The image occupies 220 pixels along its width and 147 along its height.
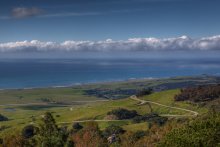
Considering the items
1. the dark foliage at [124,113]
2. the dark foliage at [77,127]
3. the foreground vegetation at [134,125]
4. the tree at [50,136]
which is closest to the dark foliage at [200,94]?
the foreground vegetation at [134,125]

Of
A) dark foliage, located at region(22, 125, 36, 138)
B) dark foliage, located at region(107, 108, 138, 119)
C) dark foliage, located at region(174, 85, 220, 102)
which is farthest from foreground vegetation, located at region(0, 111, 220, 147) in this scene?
dark foliage, located at region(174, 85, 220, 102)

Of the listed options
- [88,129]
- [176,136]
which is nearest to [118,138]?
[88,129]

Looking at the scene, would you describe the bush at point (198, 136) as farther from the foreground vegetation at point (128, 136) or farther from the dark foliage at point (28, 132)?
the dark foliage at point (28, 132)

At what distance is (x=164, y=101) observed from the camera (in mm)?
169750

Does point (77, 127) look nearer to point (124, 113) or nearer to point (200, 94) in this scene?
point (124, 113)

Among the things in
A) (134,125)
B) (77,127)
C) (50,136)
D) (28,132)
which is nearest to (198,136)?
(50,136)

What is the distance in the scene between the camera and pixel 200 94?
528 feet

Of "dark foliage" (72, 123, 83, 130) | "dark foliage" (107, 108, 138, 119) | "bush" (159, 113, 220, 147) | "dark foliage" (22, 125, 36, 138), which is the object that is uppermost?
"bush" (159, 113, 220, 147)

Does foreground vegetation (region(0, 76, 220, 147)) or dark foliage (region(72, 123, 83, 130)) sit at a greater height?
foreground vegetation (region(0, 76, 220, 147))

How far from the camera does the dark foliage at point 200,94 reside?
15912cm

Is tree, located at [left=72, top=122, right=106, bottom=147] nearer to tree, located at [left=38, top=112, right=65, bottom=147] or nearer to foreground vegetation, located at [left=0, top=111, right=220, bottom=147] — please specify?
foreground vegetation, located at [left=0, top=111, right=220, bottom=147]

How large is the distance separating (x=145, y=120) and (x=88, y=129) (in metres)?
28.5

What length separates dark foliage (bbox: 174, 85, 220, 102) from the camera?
159125mm

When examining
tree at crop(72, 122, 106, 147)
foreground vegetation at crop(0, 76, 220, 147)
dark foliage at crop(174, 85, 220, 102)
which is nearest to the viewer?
foreground vegetation at crop(0, 76, 220, 147)
